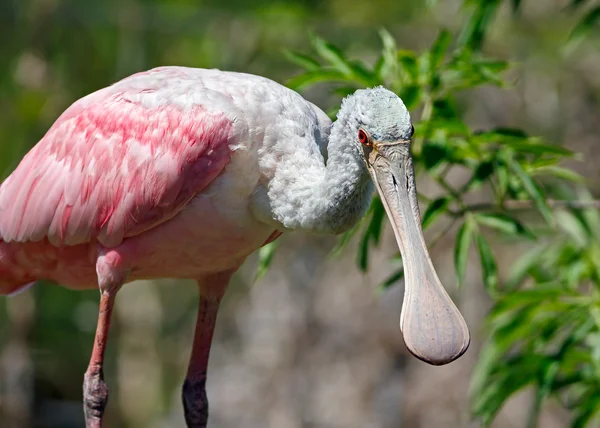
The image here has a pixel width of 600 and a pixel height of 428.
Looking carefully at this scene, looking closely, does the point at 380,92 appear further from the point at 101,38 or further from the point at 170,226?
the point at 101,38

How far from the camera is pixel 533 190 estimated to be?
407 cm

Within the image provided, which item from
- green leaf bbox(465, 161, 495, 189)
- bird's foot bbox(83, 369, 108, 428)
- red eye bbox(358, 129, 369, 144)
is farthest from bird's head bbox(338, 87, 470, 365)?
bird's foot bbox(83, 369, 108, 428)

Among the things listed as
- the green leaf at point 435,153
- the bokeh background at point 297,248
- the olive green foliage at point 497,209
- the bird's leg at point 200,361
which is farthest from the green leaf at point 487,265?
the bokeh background at point 297,248

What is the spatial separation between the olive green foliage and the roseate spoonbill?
1.39 ft

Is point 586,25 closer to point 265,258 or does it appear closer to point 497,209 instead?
point 497,209

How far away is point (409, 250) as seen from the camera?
10.7 ft

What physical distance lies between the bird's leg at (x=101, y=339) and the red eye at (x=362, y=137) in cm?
110

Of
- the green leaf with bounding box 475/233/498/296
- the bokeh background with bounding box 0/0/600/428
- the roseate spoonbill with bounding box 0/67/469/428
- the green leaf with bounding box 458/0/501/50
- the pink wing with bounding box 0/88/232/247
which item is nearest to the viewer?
the roseate spoonbill with bounding box 0/67/469/428

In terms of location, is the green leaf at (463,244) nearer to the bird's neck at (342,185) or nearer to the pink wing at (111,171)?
the bird's neck at (342,185)

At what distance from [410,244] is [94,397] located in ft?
4.98

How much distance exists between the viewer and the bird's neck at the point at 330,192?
345 centimetres

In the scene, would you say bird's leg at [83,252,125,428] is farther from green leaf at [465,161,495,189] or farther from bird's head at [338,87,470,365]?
green leaf at [465,161,495,189]

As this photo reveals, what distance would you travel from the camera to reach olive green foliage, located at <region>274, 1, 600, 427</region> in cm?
414

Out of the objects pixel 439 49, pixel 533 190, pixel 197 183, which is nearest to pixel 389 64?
pixel 439 49
